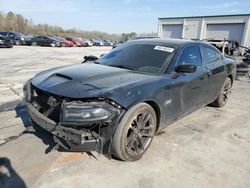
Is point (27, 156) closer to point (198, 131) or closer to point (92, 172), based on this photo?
point (92, 172)

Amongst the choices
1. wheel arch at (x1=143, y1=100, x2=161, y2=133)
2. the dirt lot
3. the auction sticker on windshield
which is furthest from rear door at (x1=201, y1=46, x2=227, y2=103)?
wheel arch at (x1=143, y1=100, x2=161, y2=133)

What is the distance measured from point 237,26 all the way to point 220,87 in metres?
29.5

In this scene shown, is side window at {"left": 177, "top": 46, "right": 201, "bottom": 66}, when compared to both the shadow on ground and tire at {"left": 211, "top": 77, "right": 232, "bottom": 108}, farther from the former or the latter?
the shadow on ground

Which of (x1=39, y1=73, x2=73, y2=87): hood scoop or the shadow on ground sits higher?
(x1=39, y1=73, x2=73, y2=87): hood scoop

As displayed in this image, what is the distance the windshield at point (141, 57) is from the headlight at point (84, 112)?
128 centimetres

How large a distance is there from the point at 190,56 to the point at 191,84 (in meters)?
0.55

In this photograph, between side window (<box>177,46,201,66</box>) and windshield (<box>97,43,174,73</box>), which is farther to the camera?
side window (<box>177,46,201,66</box>)

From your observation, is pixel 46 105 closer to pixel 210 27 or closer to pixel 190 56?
pixel 190 56

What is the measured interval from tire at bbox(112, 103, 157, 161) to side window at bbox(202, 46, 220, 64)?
6.98 ft

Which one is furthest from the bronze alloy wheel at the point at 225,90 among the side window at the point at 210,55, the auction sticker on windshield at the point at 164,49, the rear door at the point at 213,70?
the auction sticker on windshield at the point at 164,49

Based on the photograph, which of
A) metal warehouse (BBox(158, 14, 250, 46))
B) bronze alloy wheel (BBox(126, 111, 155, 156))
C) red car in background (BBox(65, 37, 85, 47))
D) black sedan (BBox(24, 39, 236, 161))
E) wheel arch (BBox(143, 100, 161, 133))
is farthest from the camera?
red car in background (BBox(65, 37, 85, 47))

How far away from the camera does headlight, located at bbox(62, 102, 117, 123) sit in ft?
9.05

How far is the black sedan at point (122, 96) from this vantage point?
283 centimetres

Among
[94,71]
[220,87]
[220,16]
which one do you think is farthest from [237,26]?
[94,71]
